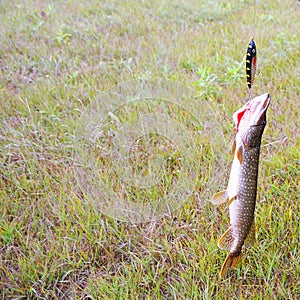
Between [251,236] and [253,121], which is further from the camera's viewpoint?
[251,236]

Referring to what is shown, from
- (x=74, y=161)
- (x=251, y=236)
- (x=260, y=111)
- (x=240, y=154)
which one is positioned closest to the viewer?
(x=260, y=111)

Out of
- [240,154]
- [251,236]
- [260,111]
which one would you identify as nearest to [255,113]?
[260,111]

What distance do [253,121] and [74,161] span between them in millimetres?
1757

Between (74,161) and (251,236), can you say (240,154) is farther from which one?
(74,161)

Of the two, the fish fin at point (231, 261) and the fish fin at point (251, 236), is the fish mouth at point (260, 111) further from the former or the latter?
the fish fin at point (231, 261)

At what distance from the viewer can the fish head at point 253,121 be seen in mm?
1231

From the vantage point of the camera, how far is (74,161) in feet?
9.04

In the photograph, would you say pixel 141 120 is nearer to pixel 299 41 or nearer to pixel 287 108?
pixel 287 108

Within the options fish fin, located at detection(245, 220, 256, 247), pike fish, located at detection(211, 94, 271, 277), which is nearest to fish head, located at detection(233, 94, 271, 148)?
pike fish, located at detection(211, 94, 271, 277)

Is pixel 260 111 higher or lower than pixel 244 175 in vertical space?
higher

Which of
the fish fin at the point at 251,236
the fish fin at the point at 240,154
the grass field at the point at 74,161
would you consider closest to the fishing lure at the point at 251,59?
the fish fin at the point at 240,154

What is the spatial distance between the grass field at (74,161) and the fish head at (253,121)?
0.89 m

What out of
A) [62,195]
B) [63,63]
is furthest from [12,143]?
[63,63]

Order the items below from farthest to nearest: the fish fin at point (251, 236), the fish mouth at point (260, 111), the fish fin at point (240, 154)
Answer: the fish fin at point (251, 236)
the fish fin at point (240, 154)
the fish mouth at point (260, 111)
